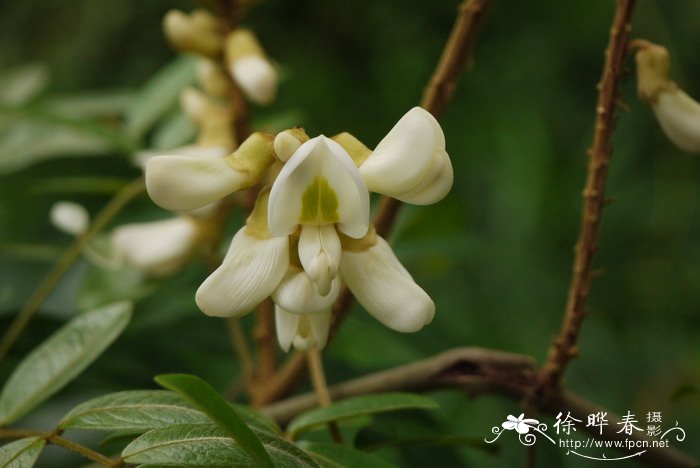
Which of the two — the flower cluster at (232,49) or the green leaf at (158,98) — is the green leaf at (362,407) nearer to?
the flower cluster at (232,49)

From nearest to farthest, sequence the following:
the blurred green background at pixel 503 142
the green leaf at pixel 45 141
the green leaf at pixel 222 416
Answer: the green leaf at pixel 222 416 → the green leaf at pixel 45 141 → the blurred green background at pixel 503 142

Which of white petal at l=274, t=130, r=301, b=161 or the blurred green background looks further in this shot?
the blurred green background

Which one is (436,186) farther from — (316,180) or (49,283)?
(49,283)

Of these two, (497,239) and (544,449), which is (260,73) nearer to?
(544,449)

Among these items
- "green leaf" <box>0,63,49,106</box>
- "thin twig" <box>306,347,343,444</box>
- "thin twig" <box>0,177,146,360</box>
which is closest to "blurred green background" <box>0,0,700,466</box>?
"green leaf" <box>0,63,49,106</box>

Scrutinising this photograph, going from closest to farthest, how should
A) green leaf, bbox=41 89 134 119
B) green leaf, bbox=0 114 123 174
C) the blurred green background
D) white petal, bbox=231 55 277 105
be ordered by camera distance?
white petal, bbox=231 55 277 105 → green leaf, bbox=0 114 123 174 → green leaf, bbox=41 89 134 119 → the blurred green background

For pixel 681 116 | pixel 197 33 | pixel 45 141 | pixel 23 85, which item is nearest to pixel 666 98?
pixel 681 116

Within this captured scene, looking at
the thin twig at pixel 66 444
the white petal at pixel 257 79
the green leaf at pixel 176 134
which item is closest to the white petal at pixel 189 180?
the thin twig at pixel 66 444

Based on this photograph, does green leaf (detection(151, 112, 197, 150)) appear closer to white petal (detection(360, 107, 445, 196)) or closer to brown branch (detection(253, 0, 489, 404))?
brown branch (detection(253, 0, 489, 404))
